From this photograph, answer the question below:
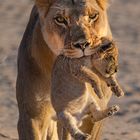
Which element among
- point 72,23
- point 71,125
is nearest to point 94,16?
point 72,23

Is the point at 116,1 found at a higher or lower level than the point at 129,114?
lower

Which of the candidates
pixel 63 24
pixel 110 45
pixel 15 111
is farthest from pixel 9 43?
pixel 110 45

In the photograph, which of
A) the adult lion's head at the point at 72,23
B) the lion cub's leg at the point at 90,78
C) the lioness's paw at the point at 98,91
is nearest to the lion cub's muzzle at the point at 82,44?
the adult lion's head at the point at 72,23

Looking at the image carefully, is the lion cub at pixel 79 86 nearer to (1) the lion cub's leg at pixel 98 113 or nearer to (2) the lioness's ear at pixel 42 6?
(1) the lion cub's leg at pixel 98 113

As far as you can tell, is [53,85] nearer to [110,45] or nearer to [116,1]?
[110,45]

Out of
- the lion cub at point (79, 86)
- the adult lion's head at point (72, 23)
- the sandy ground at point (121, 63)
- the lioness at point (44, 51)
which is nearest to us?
the lion cub at point (79, 86)

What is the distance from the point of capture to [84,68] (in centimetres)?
362

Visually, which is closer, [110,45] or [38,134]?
[110,45]

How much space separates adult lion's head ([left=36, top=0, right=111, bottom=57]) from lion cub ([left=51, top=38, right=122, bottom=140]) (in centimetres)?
8

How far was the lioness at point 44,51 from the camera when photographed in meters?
4.03

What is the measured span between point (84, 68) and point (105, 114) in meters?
0.24

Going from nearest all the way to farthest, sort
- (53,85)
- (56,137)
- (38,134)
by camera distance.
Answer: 1. (53,85)
2. (38,134)
3. (56,137)

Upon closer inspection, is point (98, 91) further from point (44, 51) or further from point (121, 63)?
point (121, 63)

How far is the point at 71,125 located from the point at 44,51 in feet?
3.02
